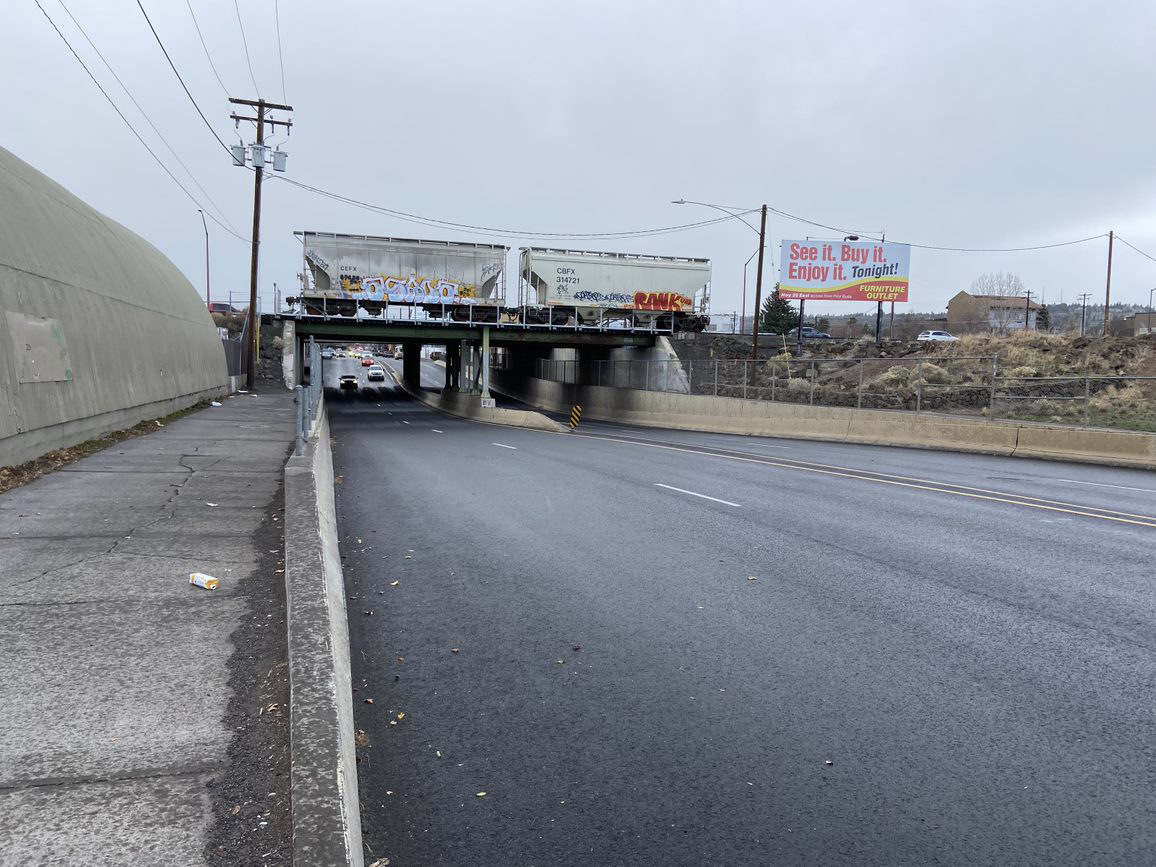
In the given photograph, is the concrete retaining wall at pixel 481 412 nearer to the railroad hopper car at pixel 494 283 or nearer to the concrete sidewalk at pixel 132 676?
the railroad hopper car at pixel 494 283

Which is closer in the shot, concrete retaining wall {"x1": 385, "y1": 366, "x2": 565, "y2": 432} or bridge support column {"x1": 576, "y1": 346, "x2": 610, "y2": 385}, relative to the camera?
concrete retaining wall {"x1": 385, "y1": 366, "x2": 565, "y2": 432}

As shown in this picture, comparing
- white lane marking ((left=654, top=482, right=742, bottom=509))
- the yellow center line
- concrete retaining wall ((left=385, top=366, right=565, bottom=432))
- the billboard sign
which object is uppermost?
the billboard sign

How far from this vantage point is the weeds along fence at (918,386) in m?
25.8

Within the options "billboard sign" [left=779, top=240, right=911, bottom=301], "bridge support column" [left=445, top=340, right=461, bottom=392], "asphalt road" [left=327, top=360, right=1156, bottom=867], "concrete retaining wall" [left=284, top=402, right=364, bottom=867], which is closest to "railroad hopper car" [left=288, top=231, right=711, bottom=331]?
"billboard sign" [left=779, top=240, right=911, bottom=301]

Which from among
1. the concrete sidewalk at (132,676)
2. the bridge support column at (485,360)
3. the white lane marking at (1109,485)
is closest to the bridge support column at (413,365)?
the bridge support column at (485,360)

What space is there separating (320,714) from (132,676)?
4.31 feet

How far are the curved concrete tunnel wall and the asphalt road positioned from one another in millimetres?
5240

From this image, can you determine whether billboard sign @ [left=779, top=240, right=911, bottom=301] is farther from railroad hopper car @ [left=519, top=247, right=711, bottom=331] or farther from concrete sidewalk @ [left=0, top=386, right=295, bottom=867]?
concrete sidewalk @ [left=0, top=386, right=295, bottom=867]

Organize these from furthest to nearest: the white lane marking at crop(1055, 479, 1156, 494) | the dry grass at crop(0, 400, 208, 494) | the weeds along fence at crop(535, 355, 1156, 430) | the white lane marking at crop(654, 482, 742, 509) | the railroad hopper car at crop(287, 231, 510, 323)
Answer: the railroad hopper car at crop(287, 231, 510, 323) → the weeds along fence at crop(535, 355, 1156, 430) → the white lane marking at crop(1055, 479, 1156, 494) → the white lane marking at crop(654, 482, 742, 509) → the dry grass at crop(0, 400, 208, 494)

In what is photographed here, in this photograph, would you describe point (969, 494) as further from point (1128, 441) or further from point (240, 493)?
point (240, 493)

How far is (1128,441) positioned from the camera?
63.7 feet

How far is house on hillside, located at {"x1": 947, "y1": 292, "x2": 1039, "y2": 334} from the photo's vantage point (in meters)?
78.1

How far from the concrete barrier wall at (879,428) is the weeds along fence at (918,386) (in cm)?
102

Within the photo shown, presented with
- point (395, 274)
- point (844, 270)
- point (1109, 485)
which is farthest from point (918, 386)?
point (844, 270)
